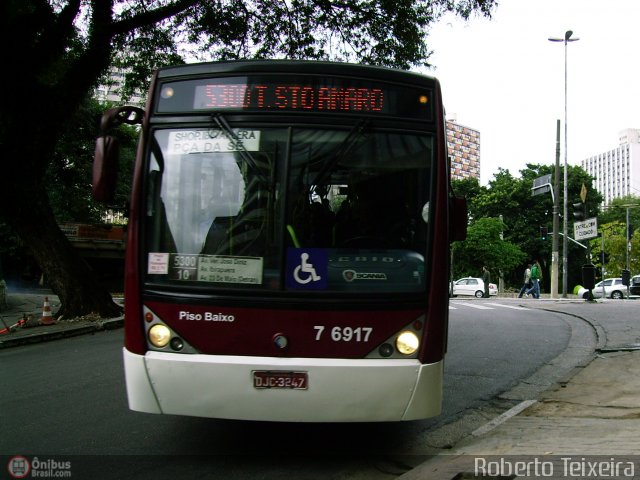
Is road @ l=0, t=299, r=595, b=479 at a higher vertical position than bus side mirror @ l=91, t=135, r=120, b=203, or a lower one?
lower

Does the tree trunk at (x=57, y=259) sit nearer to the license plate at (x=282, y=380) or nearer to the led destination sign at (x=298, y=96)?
the led destination sign at (x=298, y=96)

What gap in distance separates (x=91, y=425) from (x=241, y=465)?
64.6 inches

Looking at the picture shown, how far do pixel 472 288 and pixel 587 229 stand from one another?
20.2 metres

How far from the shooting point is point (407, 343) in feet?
12.5

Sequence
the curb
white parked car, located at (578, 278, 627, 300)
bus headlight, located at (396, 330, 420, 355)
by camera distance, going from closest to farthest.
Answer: bus headlight, located at (396, 330, 420, 355) → the curb → white parked car, located at (578, 278, 627, 300)

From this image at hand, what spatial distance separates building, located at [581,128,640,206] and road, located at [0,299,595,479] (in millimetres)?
97048

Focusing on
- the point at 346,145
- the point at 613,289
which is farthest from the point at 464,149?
the point at 346,145

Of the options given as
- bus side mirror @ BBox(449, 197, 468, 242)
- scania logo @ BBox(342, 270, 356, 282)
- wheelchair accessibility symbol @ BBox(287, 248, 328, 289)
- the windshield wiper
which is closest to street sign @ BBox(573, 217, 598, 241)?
bus side mirror @ BBox(449, 197, 468, 242)

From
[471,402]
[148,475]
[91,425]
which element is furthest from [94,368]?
[471,402]

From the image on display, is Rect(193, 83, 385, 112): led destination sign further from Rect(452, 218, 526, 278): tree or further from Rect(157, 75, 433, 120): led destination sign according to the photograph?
Rect(452, 218, 526, 278): tree

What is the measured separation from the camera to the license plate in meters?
3.68

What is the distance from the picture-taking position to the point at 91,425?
4.82 metres

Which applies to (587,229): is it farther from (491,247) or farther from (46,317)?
(491,247)

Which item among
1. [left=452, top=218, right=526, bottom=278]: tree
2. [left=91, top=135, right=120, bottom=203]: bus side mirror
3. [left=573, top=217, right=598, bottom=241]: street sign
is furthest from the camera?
[left=452, top=218, right=526, bottom=278]: tree
